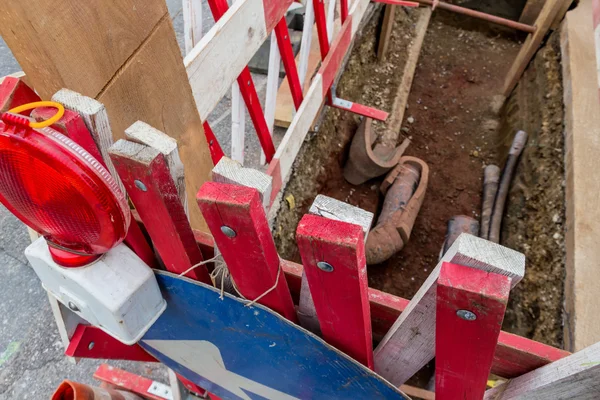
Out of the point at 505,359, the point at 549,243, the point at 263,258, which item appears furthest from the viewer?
the point at 549,243

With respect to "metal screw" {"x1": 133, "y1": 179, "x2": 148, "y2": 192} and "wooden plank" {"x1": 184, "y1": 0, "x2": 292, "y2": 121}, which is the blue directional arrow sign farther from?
"wooden plank" {"x1": 184, "y1": 0, "x2": 292, "y2": 121}

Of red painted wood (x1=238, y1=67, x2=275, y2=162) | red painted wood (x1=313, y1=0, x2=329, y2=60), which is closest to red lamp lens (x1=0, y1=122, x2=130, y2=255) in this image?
red painted wood (x1=238, y1=67, x2=275, y2=162)

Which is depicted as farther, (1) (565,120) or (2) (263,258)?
(1) (565,120)

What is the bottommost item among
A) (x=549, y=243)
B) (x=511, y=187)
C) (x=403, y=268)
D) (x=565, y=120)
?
(x=403, y=268)

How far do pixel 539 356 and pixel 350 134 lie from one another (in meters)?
3.03

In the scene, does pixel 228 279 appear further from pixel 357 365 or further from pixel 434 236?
pixel 434 236

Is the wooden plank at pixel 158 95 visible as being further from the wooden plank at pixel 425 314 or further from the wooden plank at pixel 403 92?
the wooden plank at pixel 403 92

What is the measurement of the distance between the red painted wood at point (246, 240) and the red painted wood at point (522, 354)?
0.46 metres

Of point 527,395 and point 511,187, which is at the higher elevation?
point 527,395

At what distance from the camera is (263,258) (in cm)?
78

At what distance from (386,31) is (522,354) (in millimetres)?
3879

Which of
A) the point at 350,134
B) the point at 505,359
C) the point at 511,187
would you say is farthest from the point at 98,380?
the point at 511,187

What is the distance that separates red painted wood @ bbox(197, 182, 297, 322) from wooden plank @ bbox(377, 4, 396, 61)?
378cm

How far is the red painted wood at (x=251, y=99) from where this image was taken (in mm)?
1536
